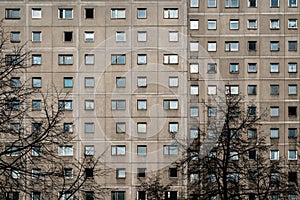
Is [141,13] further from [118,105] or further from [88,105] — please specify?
[88,105]

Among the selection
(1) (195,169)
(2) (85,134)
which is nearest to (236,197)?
(1) (195,169)

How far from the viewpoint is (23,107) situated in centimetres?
1781

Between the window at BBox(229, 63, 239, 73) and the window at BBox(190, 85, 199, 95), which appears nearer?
the window at BBox(229, 63, 239, 73)

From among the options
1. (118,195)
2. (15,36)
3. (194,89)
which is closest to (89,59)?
(15,36)

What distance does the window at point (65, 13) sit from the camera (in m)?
65.9

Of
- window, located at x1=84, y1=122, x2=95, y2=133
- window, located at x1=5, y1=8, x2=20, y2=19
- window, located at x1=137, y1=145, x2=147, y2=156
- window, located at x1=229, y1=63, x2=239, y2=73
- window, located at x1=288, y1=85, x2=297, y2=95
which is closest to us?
window, located at x1=137, y1=145, x2=147, y2=156

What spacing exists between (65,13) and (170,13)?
9195 mm

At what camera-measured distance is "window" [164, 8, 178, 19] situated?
65562mm

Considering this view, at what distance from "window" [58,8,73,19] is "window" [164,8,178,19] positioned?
830 cm

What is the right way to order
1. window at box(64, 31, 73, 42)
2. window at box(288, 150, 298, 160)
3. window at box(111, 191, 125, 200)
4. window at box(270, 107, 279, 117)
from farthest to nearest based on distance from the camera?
window at box(270, 107, 279, 117) → window at box(288, 150, 298, 160) → window at box(64, 31, 73, 42) → window at box(111, 191, 125, 200)

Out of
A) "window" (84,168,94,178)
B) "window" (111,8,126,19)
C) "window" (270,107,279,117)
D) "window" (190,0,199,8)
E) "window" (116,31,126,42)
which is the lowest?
"window" (84,168,94,178)

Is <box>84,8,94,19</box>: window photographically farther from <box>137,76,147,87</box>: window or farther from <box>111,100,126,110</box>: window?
<box>111,100,126,110</box>: window

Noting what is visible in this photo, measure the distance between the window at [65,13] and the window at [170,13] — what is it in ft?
27.2

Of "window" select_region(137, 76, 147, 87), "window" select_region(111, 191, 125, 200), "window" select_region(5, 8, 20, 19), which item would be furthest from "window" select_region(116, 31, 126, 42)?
"window" select_region(111, 191, 125, 200)
